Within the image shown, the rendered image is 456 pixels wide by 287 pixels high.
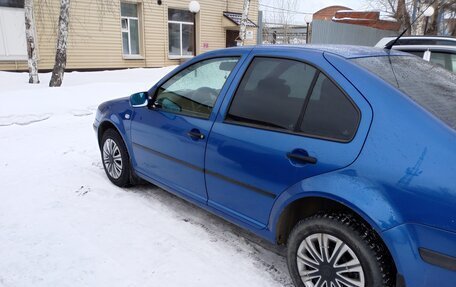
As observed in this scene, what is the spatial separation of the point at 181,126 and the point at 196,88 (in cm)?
39

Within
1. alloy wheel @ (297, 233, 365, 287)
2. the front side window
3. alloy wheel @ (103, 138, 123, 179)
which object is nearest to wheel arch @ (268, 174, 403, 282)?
alloy wheel @ (297, 233, 365, 287)

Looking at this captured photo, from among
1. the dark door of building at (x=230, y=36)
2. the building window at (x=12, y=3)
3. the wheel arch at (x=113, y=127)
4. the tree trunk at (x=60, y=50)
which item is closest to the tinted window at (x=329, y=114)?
the wheel arch at (x=113, y=127)

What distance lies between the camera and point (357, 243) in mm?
2164

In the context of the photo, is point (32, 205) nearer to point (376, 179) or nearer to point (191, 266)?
point (191, 266)

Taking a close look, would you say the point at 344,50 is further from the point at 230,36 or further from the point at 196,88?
the point at 230,36

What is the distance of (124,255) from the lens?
306cm

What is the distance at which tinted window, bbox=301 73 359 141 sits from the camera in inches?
89.4

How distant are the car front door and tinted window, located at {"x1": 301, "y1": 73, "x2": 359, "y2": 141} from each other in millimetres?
834

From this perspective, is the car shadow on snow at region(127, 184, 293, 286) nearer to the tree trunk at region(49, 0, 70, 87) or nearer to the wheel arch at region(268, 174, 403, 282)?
the wheel arch at region(268, 174, 403, 282)

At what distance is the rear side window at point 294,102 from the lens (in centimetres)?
233

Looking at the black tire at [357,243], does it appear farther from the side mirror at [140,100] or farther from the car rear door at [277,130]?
the side mirror at [140,100]

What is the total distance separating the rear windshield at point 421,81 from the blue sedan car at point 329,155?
1cm

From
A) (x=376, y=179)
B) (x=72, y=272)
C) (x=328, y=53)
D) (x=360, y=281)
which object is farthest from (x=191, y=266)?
(x=328, y=53)

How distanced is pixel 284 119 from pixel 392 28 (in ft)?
95.2
